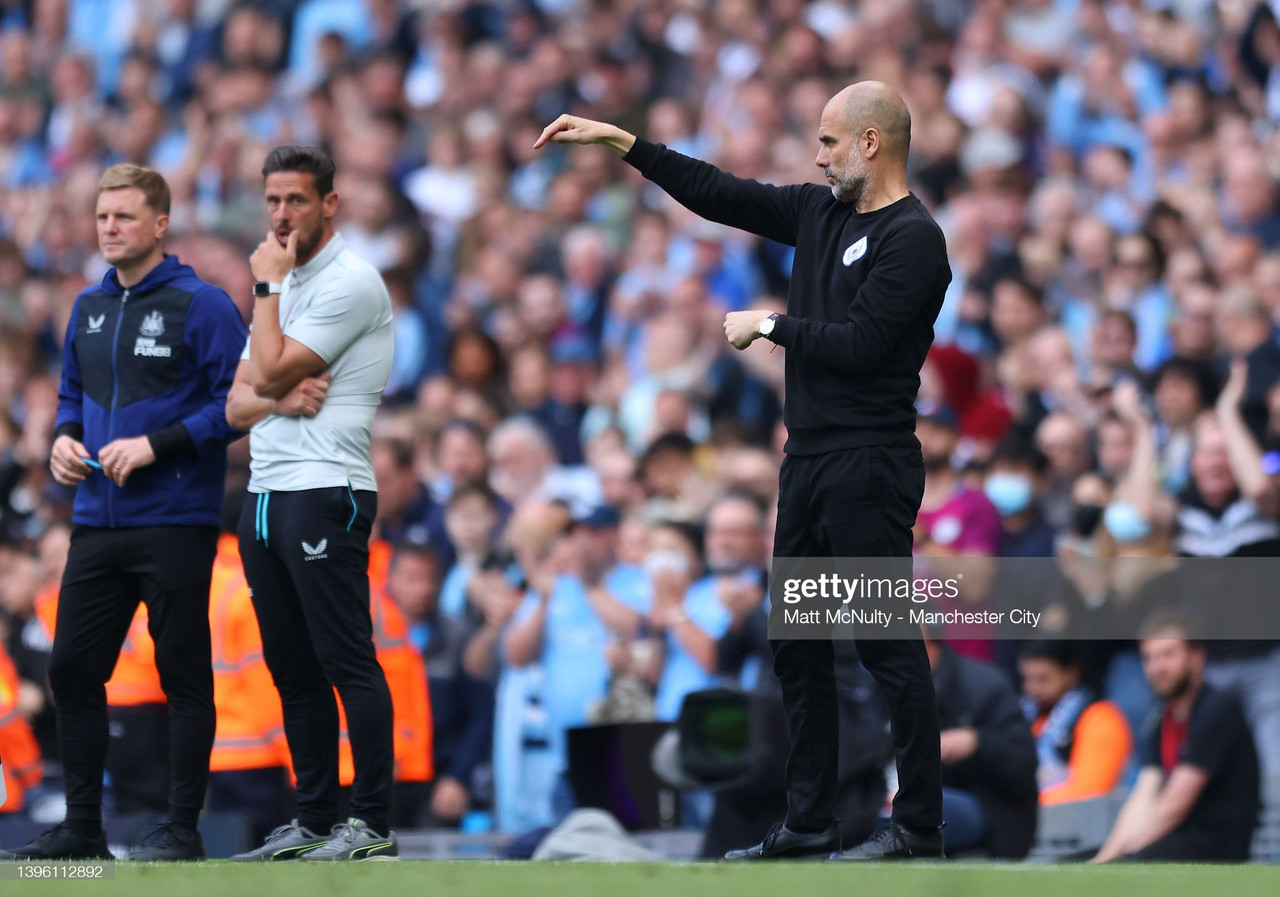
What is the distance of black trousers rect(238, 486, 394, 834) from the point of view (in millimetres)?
5102

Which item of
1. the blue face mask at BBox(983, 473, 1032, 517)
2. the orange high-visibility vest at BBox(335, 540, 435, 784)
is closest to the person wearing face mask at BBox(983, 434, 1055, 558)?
the blue face mask at BBox(983, 473, 1032, 517)

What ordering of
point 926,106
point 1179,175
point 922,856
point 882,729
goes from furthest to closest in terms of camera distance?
1. point 926,106
2. point 1179,175
3. point 882,729
4. point 922,856

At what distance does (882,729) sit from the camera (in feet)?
21.8

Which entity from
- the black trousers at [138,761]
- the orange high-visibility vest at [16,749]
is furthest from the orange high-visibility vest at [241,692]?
the orange high-visibility vest at [16,749]

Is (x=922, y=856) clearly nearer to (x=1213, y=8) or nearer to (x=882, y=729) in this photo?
(x=882, y=729)

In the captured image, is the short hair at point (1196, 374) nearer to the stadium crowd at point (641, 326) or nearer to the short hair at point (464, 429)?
the stadium crowd at point (641, 326)

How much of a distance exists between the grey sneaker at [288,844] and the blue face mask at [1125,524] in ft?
13.5

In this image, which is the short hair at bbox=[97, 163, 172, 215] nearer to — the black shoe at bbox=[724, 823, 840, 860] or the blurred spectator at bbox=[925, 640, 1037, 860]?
the black shoe at bbox=[724, 823, 840, 860]

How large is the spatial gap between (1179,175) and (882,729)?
17.3 ft

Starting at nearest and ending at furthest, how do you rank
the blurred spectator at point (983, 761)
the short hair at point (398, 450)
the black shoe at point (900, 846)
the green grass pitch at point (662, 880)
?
the green grass pitch at point (662, 880), the black shoe at point (900, 846), the blurred spectator at point (983, 761), the short hair at point (398, 450)

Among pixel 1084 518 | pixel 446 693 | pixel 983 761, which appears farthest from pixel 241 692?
pixel 1084 518

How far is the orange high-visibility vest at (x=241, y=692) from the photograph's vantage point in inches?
287

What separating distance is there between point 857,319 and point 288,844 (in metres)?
2.21

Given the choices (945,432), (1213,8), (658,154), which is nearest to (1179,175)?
(1213,8)
